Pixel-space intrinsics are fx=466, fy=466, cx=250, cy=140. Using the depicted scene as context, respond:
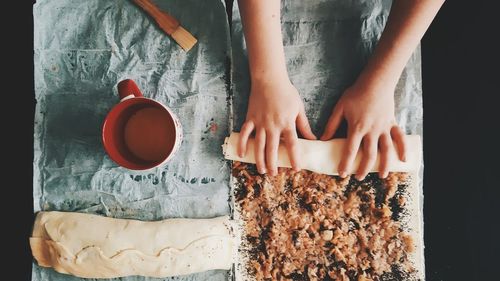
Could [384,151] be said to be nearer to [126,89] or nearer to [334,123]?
[334,123]

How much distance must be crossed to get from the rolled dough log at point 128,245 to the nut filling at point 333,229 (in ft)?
0.34

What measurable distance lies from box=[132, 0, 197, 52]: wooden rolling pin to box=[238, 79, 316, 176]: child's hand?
178 millimetres

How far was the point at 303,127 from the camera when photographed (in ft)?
3.10

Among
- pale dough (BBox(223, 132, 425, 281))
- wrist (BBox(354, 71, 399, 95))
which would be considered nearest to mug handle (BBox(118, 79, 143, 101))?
pale dough (BBox(223, 132, 425, 281))

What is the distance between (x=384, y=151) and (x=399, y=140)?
0.04m

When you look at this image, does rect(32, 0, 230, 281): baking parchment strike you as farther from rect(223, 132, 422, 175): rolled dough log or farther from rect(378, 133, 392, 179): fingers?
rect(378, 133, 392, 179): fingers

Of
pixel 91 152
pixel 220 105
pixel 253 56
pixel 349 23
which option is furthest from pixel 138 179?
pixel 349 23

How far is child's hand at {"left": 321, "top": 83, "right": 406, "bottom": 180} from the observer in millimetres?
916

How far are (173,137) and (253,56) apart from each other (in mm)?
224

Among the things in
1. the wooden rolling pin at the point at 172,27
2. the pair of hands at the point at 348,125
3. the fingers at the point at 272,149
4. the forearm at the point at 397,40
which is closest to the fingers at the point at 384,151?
the pair of hands at the point at 348,125

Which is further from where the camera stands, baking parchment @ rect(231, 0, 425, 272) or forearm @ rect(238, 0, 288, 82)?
baking parchment @ rect(231, 0, 425, 272)
